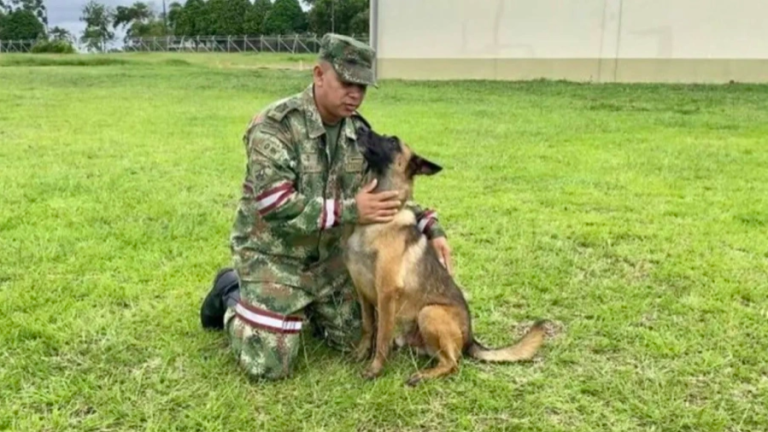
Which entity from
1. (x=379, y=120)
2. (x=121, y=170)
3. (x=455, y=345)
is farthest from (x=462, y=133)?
(x=455, y=345)

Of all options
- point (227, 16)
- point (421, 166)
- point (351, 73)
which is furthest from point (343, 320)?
point (227, 16)

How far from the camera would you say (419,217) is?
2.86m

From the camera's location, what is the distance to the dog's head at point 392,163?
250 centimetres

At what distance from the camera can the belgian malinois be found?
2.52m

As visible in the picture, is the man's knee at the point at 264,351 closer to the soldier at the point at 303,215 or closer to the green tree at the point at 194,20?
the soldier at the point at 303,215

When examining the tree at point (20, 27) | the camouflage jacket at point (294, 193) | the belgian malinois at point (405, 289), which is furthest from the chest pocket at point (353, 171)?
the tree at point (20, 27)

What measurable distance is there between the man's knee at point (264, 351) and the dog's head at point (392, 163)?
68 cm

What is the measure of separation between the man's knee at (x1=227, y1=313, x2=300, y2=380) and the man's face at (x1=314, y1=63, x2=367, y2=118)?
33.6 inches

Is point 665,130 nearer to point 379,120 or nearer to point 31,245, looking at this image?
point 379,120

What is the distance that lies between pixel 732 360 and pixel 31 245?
11.8 feet

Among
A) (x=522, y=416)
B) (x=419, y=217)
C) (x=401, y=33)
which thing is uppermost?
(x=401, y=33)

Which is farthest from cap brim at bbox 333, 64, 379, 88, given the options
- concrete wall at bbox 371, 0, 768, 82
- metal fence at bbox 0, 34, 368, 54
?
metal fence at bbox 0, 34, 368, 54

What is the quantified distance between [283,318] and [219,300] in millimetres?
421

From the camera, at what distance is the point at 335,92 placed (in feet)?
8.33
